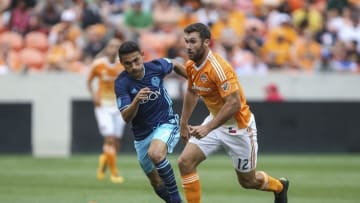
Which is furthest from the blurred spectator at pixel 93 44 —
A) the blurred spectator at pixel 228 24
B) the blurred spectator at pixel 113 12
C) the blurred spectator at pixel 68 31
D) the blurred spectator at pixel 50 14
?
the blurred spectator at pixel 228 24

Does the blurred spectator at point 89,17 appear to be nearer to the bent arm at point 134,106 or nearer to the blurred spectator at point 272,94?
the blurred spectator at point 272,94

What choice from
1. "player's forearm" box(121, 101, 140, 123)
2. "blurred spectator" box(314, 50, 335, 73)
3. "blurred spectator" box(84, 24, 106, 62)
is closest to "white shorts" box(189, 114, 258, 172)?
"player's forearm" box(121, 101, 140, 123)

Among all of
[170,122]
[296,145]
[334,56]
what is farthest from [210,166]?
[170,122]

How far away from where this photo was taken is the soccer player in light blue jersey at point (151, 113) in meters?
11.7

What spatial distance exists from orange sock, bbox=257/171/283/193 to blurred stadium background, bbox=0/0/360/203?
28.1 feet

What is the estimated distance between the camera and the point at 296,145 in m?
23.2

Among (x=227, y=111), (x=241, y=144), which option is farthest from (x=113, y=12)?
(x=227, y=111)

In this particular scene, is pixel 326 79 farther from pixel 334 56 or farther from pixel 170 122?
pixel 170 122

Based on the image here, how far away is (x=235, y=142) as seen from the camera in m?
11.4

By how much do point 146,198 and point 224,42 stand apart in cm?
1061

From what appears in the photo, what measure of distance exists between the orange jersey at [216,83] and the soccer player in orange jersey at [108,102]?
18.9 ft

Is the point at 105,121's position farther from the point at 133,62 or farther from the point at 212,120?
the point at 212,120

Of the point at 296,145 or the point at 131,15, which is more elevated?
the point at 131,15

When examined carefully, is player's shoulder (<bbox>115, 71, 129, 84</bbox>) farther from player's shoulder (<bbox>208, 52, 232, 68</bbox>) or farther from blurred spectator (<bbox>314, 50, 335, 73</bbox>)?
blurred spectator (<bbox>314, 50, 335, 73</bbox>)
